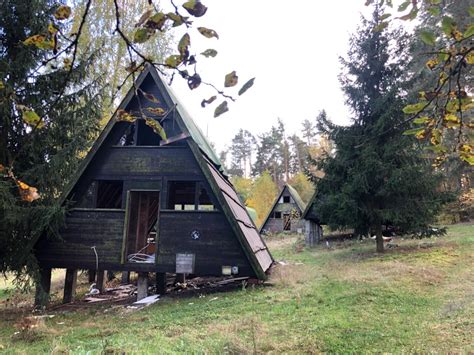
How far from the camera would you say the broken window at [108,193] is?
11.0m

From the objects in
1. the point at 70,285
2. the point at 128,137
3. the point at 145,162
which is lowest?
the point at 70,285

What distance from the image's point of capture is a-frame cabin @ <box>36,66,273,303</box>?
9508 mm

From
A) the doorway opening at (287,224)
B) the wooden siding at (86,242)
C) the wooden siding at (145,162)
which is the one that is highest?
the wooden siding at (145,162)

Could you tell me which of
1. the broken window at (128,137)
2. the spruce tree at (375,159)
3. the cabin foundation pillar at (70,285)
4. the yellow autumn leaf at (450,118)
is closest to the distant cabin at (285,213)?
the spruce tree at (375,159)

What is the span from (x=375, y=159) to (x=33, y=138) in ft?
40.0

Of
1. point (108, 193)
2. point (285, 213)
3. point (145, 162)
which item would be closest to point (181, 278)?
point (108, 193)

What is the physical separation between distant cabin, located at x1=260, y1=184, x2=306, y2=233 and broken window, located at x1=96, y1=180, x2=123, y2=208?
77.4ft

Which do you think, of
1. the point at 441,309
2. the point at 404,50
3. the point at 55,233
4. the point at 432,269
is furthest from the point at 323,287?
the point at 404,50

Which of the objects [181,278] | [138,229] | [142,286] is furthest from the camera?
[181,278]

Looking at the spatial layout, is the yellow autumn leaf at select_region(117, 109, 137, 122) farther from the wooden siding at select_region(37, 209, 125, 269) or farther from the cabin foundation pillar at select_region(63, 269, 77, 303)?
the cabin foundation pillar at select_region(63, 269, 77, 303)

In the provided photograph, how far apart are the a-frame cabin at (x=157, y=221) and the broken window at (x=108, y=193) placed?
0.65ft

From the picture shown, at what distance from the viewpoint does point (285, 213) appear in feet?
114

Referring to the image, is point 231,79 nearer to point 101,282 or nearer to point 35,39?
point 35,39

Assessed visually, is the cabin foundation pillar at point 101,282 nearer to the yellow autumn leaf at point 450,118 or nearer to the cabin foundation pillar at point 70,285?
the cabin foundation pillar at point 70,285
